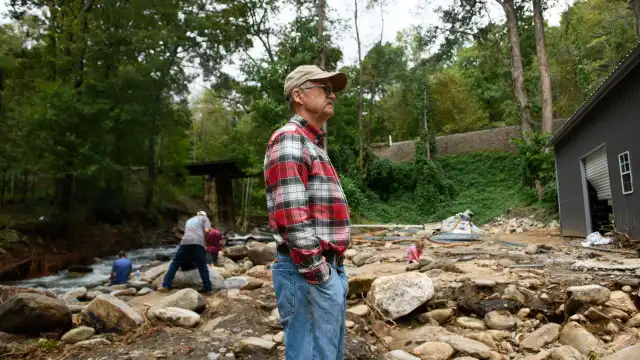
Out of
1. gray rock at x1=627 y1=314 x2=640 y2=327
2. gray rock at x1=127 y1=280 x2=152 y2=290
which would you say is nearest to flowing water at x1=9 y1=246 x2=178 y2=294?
gray rock at x1=127 y1=280 x2=152 y2=290

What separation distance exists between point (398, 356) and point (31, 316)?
4565 millimetres

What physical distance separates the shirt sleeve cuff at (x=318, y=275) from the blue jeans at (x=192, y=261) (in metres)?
6.51

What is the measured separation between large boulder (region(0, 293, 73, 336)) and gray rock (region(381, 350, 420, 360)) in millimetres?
4205

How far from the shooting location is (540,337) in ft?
14.9

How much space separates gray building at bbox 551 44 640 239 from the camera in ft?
31.5

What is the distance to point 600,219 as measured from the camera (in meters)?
12.9

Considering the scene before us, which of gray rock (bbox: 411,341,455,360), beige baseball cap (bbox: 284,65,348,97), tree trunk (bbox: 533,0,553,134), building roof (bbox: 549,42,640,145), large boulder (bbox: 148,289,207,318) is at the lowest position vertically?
gray rock (bbox: 411,341,455,360)

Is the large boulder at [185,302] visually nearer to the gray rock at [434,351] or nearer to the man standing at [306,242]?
the gray rock at [434,351]

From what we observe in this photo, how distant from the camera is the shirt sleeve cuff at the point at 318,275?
1.93m

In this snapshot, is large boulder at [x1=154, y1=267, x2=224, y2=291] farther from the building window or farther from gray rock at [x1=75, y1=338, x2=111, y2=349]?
the building window

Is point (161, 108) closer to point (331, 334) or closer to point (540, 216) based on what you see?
point (540, 216)

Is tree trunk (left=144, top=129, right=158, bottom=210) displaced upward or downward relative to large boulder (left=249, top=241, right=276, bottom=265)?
upward

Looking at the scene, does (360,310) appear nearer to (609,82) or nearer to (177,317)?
(177,317)

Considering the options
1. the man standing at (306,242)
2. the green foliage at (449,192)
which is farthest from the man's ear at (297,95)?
the green foliage at (449,192)
